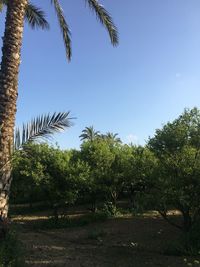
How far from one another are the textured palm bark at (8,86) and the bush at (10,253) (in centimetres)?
56

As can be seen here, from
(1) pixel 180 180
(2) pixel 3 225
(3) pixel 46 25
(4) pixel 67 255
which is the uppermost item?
(3) pixel 46 25

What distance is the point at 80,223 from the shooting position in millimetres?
24219

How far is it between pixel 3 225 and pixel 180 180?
6465 mm

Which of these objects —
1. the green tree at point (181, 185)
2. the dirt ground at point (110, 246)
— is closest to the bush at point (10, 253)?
the dirt ground at point (110, 246)

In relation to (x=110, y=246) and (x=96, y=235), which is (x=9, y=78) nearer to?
(x=110, y=246)

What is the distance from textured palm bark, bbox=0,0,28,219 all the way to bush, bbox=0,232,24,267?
56 cm

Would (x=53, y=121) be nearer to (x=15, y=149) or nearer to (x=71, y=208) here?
(x=15, y=149)

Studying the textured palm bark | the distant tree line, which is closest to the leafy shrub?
the distant tree line

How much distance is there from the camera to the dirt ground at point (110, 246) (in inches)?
484

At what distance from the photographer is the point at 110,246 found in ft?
52.0

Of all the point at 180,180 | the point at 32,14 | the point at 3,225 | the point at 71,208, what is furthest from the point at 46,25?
the point at 71,208

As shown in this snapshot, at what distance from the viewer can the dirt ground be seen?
12.3 m

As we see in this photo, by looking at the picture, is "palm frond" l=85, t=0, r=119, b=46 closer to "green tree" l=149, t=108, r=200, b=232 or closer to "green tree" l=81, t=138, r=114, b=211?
"green tree" l=149, t=108, r=200, b=232

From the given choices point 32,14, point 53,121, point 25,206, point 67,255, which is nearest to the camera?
point 53,121
